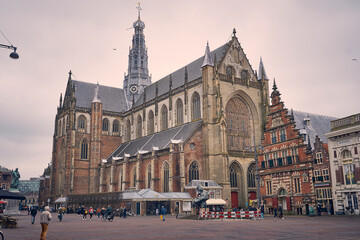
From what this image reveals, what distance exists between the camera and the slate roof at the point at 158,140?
4947 centimetres

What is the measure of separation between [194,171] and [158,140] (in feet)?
36.5

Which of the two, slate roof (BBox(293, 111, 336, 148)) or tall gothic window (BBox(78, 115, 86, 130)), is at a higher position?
tall gothic window (BBox(78, 115, 86, 130))

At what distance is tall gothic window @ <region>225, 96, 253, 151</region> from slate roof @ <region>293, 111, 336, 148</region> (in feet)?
26.9

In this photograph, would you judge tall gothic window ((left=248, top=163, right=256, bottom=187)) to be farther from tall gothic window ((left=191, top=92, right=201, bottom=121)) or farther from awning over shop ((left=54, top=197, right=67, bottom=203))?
awning over shop ((left=54, top=197, right=67, bottom=203))

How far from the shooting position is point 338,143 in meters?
34.0

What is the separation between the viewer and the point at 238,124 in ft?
171

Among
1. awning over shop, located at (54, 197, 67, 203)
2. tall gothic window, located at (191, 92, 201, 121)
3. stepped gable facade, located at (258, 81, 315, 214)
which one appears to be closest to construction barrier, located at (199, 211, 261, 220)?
stepped gable facade, located at (258, 81, 315, 214)

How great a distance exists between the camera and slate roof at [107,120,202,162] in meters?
49.5

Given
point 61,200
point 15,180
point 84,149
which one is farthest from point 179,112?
point 15,180

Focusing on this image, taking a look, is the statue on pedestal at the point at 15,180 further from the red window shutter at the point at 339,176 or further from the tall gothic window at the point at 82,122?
the red window shutter at the point at 339,176

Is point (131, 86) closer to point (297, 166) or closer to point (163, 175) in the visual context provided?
point (163, 175)

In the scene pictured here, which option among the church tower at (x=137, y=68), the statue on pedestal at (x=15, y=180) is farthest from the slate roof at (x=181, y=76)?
the statue on pedestal at (x=15, y=180)

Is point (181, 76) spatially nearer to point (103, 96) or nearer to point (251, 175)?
point (251, 175)

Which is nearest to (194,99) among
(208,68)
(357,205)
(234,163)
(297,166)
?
(208,68)
